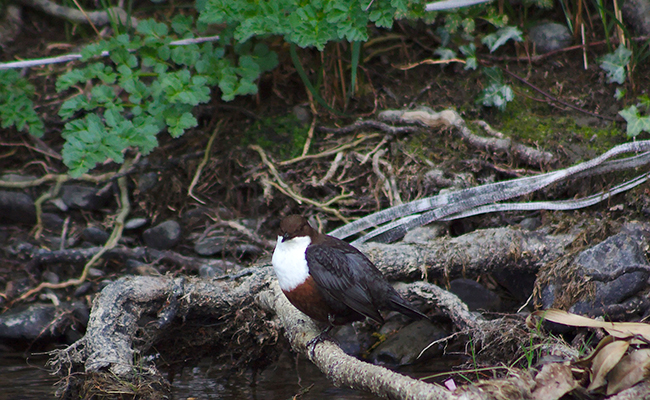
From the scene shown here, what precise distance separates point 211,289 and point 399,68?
2668 millimetres

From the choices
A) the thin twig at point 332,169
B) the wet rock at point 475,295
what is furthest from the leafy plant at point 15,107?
the wet rock at point 475,295

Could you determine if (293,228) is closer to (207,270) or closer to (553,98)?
(207,270)

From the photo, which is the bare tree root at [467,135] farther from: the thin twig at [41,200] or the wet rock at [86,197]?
the thin twig at [41,200]

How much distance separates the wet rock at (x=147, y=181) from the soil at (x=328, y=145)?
2cm

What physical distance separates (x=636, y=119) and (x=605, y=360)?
242 centimetres

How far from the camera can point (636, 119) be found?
13.7ft

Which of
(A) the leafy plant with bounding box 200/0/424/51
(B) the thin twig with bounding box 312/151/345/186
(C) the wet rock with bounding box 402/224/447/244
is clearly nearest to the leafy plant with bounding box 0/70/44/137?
(A) the leafy plant with bounding box 200/0/424/51

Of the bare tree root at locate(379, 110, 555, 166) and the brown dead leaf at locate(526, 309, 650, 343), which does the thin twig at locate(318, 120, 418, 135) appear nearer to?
the bare tree root at locate(379, 110, 555, 166)

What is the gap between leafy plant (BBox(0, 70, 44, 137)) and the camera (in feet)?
15.3

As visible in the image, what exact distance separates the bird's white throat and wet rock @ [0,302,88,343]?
5.86ft

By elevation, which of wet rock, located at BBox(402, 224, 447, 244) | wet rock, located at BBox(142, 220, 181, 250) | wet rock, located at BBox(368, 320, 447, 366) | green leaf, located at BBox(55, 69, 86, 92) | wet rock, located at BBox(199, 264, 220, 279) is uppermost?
green leaf, located at BBox(55, 69, 86, 92)

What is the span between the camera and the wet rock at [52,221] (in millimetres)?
4840

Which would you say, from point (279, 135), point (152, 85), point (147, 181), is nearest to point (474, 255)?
point (279, 135)

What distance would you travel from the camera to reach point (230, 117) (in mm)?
5078
